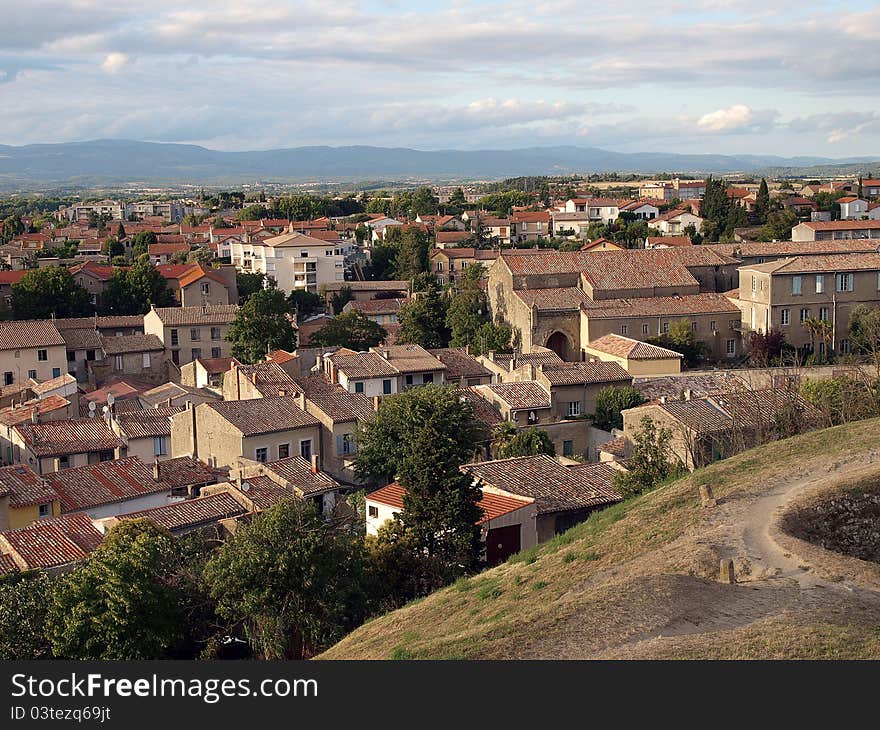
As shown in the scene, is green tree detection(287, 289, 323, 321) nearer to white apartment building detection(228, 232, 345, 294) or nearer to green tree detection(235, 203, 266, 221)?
white apartment building detection(228, 232, 345, 294)

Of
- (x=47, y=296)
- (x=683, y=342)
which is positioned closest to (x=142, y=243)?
(x=47, y=296)

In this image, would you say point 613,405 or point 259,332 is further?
point 259,332

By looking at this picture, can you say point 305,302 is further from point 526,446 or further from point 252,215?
point 252,215

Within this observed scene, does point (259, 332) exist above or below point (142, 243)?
below

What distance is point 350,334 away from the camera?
51125 millimetres

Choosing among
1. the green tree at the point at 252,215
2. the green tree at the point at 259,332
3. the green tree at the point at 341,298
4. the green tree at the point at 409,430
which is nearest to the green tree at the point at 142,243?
the green tree at the point at 252,215

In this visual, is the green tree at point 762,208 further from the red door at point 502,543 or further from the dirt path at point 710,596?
the dirt path at point 710,596

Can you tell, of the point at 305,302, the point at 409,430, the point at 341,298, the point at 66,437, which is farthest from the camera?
the point at 341,298

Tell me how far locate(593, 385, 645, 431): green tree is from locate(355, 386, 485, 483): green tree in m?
4.76

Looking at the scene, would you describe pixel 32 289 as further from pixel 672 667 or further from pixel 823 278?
pixel 672 667

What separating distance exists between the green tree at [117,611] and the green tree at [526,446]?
14979mm

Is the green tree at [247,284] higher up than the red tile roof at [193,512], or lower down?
higher up

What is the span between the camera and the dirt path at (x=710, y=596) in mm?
11273

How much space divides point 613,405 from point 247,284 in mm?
35063
